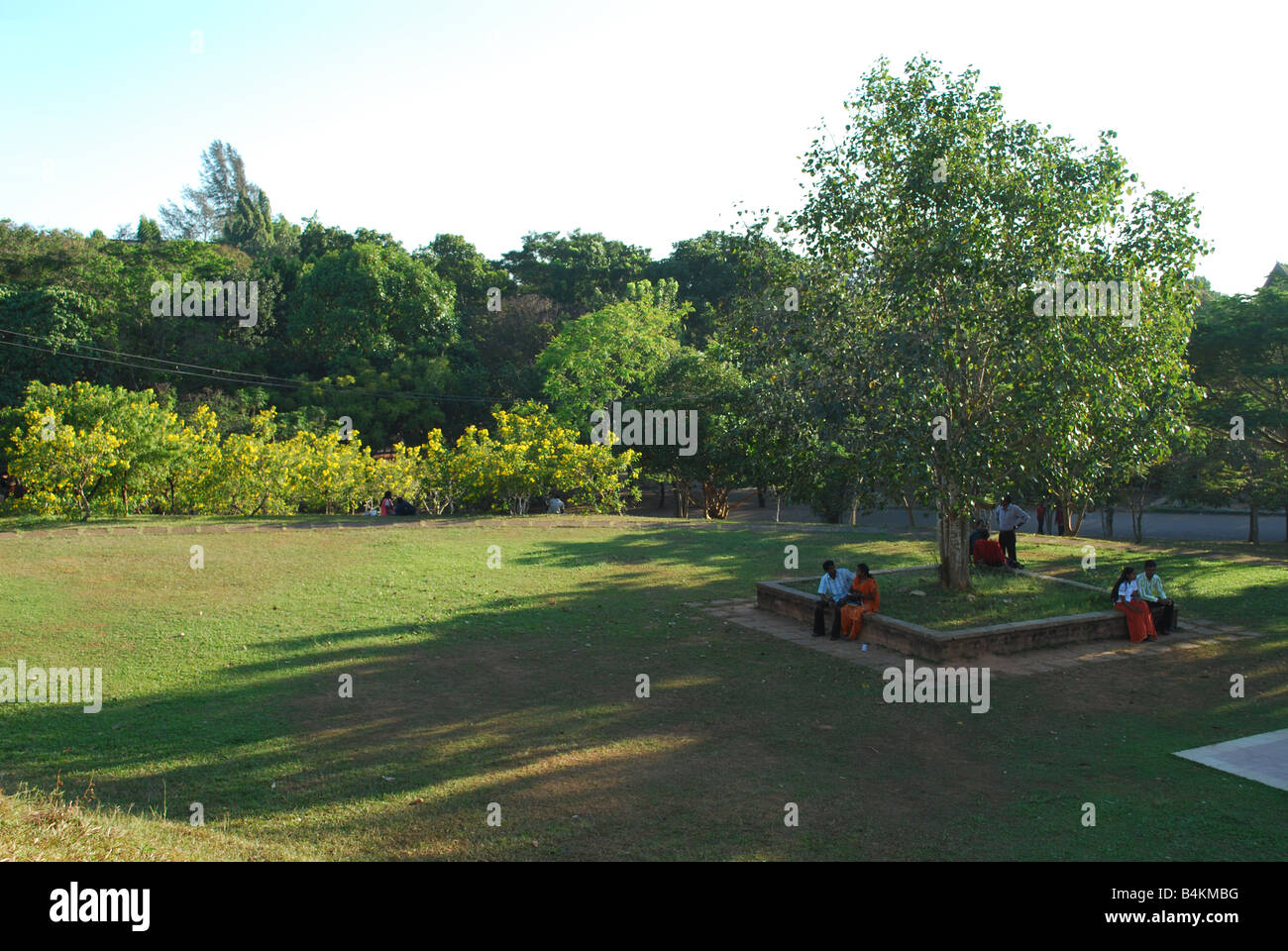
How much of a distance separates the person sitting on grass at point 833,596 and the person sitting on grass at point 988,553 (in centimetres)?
402

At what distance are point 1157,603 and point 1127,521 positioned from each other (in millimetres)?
32175

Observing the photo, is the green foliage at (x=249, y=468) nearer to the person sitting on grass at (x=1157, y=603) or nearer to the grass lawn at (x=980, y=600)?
the grass lawn at (x=980, y=600)

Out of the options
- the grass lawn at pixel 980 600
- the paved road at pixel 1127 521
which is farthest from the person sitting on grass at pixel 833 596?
the paved road at pixel 1127 521

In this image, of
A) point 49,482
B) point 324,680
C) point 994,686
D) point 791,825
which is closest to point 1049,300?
point 994,686

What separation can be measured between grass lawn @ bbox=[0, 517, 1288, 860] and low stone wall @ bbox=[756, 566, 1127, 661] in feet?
2.54

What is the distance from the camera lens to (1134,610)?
11602 mm

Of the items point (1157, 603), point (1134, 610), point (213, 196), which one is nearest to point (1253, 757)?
point (1134, 610)

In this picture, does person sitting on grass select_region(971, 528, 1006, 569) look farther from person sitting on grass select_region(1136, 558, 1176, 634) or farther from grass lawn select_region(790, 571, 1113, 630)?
person sitting on grass select_region(1136, 558, 1176, 634)

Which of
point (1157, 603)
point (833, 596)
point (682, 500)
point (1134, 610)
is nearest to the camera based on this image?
point (1134, 610)

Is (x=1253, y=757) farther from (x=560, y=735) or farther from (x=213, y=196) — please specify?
(x=213, y=196)

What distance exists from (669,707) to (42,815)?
5.43 meters

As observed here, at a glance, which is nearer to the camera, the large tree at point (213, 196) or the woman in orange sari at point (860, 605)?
the woman in orange sari at point (860, 605)

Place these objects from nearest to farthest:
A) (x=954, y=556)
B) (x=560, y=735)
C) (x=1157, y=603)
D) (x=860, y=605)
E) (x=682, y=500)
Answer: (x=560, y=735) → (x=860, y=605) → (x=1157, y=603) → (x=954, y=556) → (x=682, y=500)

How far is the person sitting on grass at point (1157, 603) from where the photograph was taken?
12.0 m
